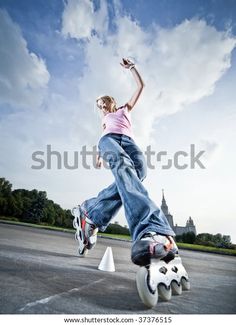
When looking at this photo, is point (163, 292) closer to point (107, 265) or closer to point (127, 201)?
point (127, 201)

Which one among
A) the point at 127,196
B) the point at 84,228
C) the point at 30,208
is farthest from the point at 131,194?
the point at 30,208

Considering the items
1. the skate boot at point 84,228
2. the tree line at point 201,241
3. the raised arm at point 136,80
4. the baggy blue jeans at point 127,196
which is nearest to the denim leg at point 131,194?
the baggy blue jeans at point 127,196

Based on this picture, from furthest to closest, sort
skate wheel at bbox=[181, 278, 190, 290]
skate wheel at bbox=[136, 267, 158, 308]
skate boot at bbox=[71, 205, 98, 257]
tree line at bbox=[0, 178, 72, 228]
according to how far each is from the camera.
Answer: tree line at bbox=[0, 178, 72, 228] → skate boot at bbox=[71, 205, 98, 257] → skate wheel at bbox=[181, 278, 190, 290] → skate wheel at bbox=[136, 267, 158, 308]

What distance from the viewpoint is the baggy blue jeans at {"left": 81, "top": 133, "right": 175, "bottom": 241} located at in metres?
1.42

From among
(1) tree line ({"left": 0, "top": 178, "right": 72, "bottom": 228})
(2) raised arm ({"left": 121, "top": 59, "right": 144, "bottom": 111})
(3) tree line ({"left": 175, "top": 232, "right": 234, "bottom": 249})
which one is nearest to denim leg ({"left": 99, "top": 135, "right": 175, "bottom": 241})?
(2) raised arm ({"left": 121, "top": 59, "right": 144, "bottom": 111})

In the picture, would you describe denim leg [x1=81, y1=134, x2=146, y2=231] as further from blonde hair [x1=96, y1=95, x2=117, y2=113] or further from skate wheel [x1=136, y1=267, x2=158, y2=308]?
skate wheel [x1=136, y1=267, x2=158, y2=308]

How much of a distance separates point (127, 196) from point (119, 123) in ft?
2.13

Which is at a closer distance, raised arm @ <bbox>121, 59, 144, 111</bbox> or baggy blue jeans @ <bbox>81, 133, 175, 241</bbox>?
baggy blue jeans @ <bbox>81, 133, 175, 241</bbox>

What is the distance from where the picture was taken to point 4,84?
280cm

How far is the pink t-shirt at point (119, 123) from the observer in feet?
6.17

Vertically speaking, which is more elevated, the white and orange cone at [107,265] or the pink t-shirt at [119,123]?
the pink t-shirt at [119,123]

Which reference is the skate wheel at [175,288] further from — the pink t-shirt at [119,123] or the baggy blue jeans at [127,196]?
the pink t-shirt at [119,123]

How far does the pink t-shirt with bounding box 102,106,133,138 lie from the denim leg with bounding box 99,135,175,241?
59 millimetres

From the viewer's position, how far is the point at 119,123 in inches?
75.2
